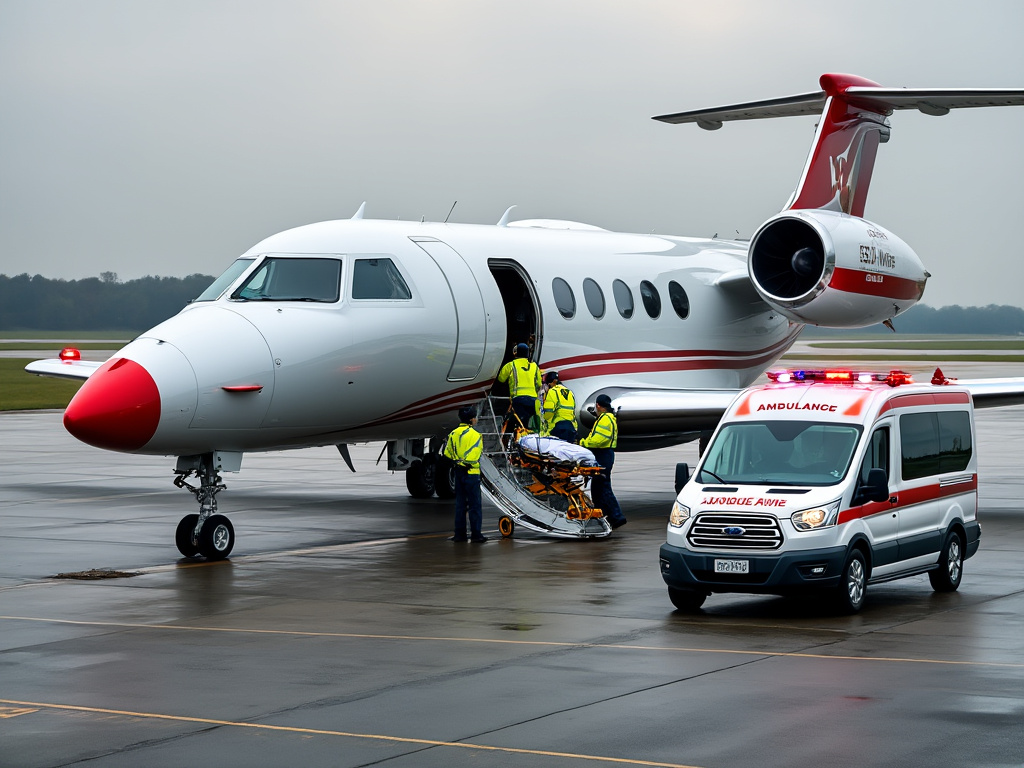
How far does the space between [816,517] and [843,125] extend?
486 inches

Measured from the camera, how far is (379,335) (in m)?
17.8

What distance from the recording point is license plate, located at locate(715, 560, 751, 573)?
40.3 feet

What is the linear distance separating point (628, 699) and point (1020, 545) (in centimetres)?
961

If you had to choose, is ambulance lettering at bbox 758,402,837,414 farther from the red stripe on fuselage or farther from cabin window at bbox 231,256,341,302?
the red stripe on fuselage

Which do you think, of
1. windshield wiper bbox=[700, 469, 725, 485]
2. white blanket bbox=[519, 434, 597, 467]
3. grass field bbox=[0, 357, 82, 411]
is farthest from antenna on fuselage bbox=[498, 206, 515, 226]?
grass field bbox=[0, 357, 82, 411]

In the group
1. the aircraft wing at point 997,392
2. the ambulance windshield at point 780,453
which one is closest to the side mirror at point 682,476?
the ambulance windshield at point 780,453

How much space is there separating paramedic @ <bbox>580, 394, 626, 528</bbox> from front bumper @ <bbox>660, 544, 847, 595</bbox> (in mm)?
6444

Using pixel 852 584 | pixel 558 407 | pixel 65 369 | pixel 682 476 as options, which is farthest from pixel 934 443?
pixel 65 369

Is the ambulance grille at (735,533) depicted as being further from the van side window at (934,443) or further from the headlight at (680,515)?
the van side window at (934,443)

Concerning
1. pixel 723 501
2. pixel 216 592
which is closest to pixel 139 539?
pixel 216 592

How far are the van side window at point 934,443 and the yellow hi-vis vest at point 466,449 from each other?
218 inches

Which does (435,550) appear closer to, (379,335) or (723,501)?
(379,335)

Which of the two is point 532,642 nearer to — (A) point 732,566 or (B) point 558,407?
(A) point 732,566

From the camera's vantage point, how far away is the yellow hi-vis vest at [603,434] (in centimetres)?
1908
